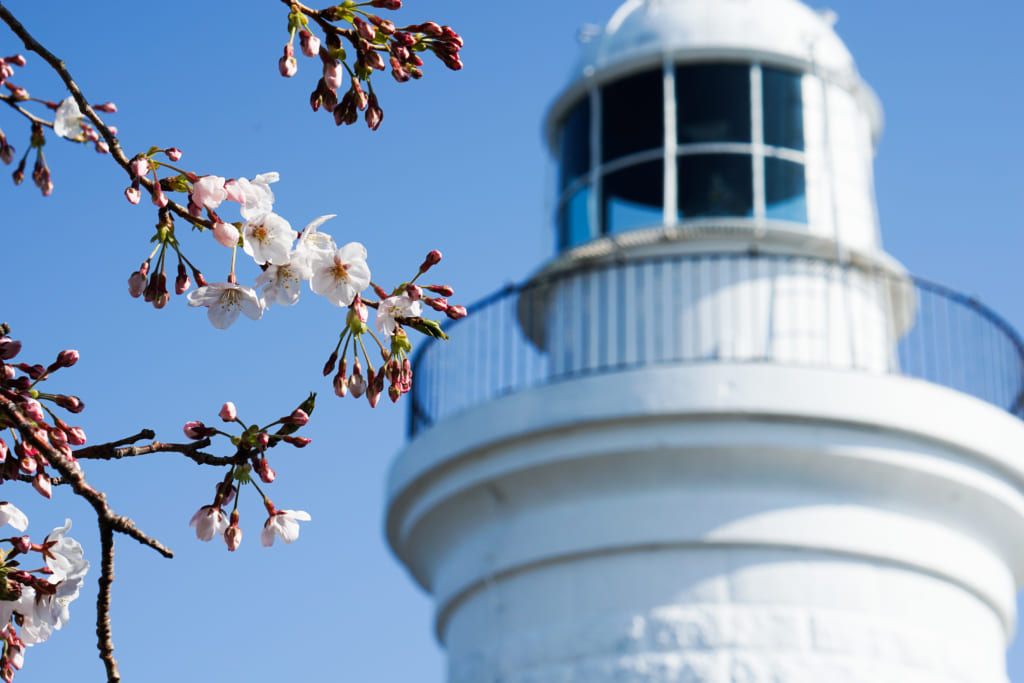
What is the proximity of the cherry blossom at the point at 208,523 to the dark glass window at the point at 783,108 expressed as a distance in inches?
296

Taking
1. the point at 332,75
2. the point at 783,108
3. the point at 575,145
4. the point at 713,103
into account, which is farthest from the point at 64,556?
the point at 575,145

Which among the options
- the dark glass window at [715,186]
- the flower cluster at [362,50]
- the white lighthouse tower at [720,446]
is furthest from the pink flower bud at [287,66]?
the dark glass window at [715,186]

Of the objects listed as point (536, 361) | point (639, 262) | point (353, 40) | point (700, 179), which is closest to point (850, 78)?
point (700, 179)

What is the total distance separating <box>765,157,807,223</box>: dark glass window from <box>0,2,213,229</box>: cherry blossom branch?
291 inches

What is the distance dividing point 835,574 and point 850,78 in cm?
368

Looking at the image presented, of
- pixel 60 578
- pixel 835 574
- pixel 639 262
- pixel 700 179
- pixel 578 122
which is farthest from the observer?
pixel 578 122

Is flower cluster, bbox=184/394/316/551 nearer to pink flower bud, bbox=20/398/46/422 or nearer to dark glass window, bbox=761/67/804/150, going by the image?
pink flower bud, bbox=20/398/46/422

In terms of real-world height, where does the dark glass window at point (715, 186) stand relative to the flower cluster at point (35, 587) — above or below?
above

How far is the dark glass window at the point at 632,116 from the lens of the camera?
380 inches

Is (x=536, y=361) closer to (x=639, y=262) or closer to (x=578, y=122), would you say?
(x=639, y=262)

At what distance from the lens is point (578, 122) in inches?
400

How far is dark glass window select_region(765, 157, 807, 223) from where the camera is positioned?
367 inches

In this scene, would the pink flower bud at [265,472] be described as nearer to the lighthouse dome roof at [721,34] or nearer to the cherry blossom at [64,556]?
the cherry blossom at [64,556]

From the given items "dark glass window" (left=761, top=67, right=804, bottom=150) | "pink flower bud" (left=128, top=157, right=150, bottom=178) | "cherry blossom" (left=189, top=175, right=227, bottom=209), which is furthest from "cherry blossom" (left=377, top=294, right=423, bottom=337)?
"dark glass window" (left=761, top=67, right=804, bottom=150)
